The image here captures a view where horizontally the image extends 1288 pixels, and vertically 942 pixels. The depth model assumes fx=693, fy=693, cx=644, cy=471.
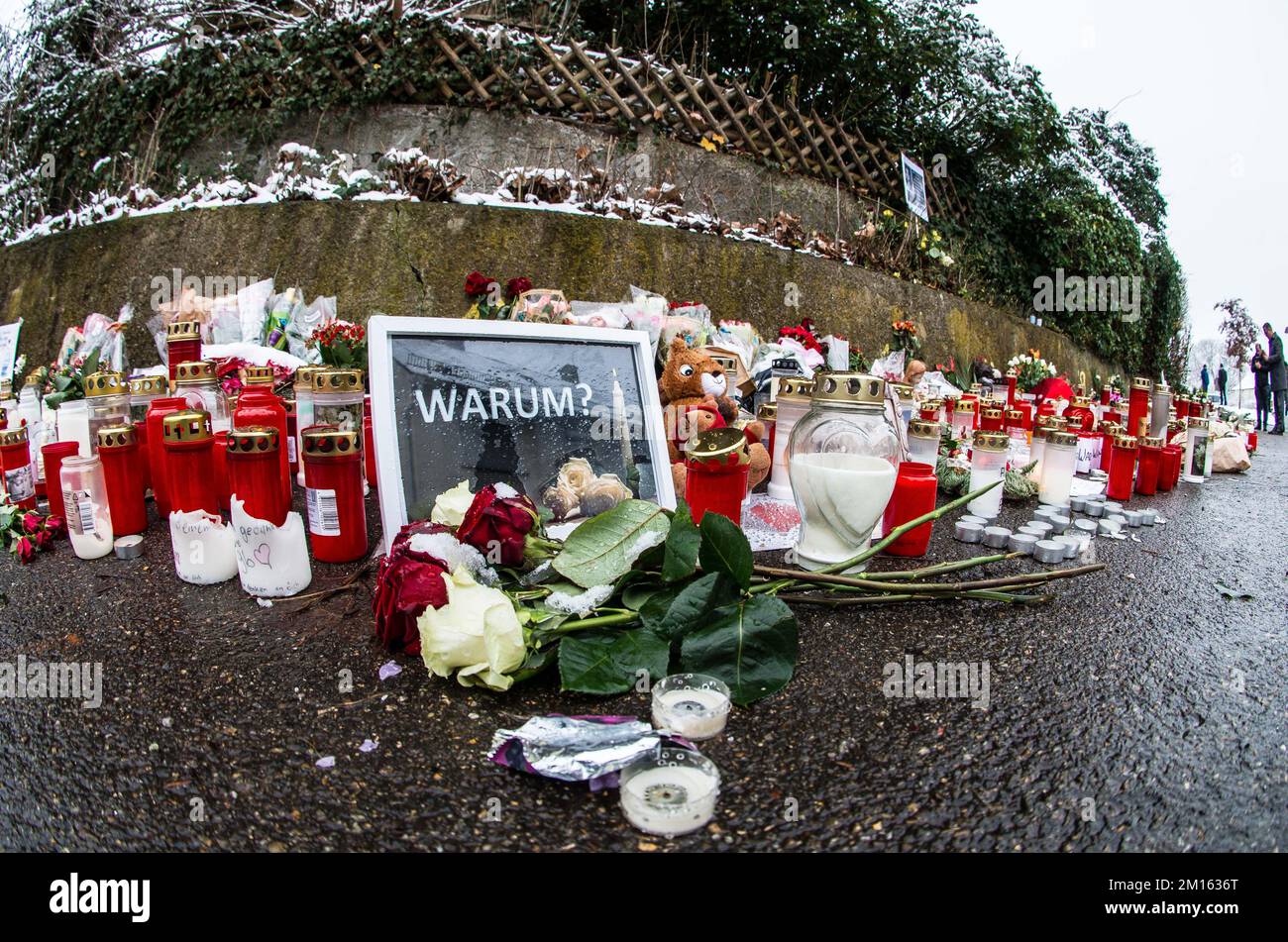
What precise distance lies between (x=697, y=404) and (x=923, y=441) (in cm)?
84

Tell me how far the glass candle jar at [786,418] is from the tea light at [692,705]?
1.26 meters

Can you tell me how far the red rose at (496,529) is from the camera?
143 centimetres

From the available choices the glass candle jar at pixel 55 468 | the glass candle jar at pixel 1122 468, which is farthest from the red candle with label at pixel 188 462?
the glass candle jar at pixel 1122 468

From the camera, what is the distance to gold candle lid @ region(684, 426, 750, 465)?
1841 mm

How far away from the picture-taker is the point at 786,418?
8.02 ft

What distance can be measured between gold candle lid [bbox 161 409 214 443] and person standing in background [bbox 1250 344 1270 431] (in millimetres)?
12851

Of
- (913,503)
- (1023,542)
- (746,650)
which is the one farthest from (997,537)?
(746,650)

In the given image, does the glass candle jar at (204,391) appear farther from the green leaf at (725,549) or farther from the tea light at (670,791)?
the tea light at (670,791)

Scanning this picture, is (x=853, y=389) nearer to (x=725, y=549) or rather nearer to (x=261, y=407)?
(x=725, y=549)

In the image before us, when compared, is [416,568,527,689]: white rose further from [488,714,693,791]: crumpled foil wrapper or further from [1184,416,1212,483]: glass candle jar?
[1184,416,1212,483]: glass candle jar

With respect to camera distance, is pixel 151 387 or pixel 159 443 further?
pixel 151 387

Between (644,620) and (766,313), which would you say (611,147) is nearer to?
(766,313)

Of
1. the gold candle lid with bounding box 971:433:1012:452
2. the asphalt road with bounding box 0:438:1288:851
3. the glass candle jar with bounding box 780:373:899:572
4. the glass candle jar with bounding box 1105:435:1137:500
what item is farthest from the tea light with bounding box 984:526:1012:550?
the glass candle jar with bounding box 1105:435:1137:500

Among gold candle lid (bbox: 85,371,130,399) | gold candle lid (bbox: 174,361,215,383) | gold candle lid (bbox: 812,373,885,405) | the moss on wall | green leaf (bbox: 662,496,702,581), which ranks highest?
the moss on wall
